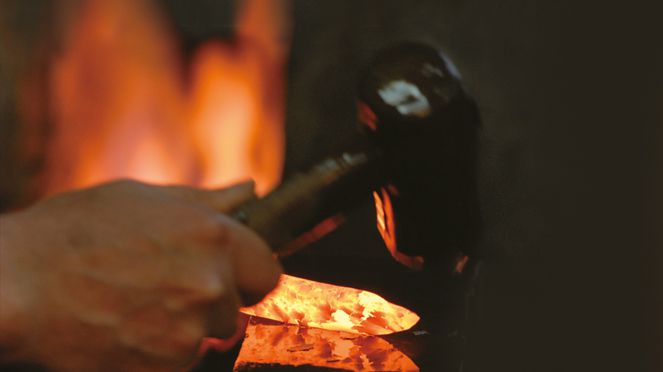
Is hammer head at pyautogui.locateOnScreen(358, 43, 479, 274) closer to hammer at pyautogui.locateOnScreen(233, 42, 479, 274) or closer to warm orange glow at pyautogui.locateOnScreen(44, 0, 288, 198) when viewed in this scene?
hammer at pyautogui.locateOnScreen(233, 42, 479, 274)

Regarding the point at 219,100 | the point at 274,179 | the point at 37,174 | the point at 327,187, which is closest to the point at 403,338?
the point at 327,187

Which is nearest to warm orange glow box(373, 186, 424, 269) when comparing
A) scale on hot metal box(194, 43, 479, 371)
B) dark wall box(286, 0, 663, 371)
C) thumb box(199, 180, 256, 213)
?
scale on hot metal box(194, 43, 479, 371)

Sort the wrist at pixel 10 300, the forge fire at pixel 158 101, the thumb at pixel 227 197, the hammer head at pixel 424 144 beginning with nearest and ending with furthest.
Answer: the wrist at pixel 10 300, the thumb at pixel 227 197, the hammer head at pixel 424 144, the forge fire at pixel 158 101

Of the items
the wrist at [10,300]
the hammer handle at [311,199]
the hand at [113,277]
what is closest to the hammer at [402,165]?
the hammer handle at [311,199]

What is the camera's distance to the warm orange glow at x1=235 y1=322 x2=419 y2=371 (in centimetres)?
69

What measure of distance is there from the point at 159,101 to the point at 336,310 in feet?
1.32

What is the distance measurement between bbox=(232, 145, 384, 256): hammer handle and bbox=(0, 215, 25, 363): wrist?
0.58 feet

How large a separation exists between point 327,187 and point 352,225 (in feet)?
1.04

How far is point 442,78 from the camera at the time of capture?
72 centimetres

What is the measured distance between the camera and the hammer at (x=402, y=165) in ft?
2.19

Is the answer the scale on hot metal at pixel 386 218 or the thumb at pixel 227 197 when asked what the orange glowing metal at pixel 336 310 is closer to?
the scale on hot metal at pixel 386 218

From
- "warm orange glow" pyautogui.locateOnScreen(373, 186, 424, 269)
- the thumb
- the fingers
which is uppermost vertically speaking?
the thumb

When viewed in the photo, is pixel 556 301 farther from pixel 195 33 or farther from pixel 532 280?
pixel 195 33

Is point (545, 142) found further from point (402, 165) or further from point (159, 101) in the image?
point (159, 101)
